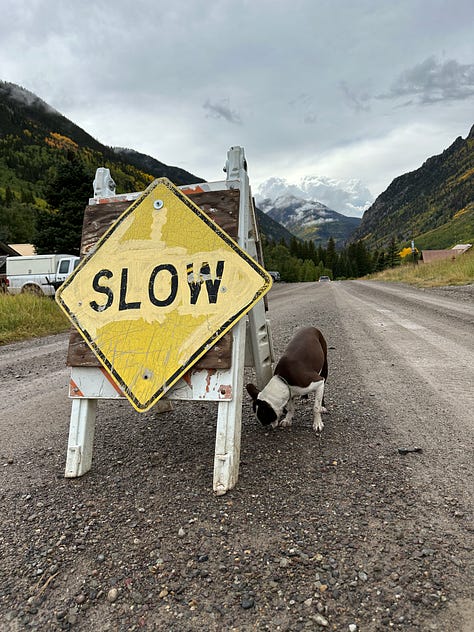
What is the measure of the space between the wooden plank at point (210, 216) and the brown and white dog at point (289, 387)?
88cm

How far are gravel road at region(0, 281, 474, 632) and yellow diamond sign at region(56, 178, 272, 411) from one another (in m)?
0.71

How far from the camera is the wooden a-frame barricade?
2.50m

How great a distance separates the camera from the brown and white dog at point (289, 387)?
323 cm

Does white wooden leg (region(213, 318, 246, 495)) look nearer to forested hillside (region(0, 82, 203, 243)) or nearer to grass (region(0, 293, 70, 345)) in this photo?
grass (region(0, 293, 70, 345))

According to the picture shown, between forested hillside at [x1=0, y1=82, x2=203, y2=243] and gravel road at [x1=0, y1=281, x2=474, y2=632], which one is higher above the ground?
forested hillside at [x1=0, y1=82, x2=203, y2=243]

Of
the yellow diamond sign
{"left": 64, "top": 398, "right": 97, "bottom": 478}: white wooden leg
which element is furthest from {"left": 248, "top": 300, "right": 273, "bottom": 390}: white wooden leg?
{"left": 64, "top": 398, "right": 97, "bottom": 478}: white wooden leg

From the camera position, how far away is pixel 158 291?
2.67 m

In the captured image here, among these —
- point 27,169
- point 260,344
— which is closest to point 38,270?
point 260,344

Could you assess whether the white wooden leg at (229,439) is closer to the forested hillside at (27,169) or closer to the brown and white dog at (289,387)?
the brown and white dog at (289,387)

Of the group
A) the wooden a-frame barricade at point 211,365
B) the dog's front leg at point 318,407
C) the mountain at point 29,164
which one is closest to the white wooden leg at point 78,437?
the wooden a-frame barricade at point 211,365

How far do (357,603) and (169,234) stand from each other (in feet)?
7.22

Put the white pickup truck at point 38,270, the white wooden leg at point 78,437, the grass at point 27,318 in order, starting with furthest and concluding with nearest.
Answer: the white pickup truck at point 38,270
the grass at point 27,318
the white wooden leg at point 78,437

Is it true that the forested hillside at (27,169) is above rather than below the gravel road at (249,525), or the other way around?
above

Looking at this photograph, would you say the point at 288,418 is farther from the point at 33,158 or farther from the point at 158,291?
the point at 33,158
